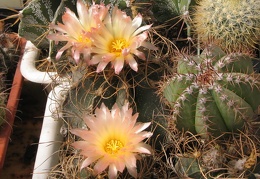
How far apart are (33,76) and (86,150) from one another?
16.6 inches

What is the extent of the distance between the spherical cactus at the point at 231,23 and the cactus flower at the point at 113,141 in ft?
0.96

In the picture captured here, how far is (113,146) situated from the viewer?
2.94ft

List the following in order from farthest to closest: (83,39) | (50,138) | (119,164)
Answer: (50,138), (83,39), (119,164)

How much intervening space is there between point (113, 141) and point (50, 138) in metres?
0.25

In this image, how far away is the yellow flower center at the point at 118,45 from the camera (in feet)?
3.22

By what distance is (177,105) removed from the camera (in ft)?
3.01

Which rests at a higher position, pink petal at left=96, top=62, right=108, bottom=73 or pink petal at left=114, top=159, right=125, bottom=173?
pink petal at left=96, top=62, right=108, bottom=73

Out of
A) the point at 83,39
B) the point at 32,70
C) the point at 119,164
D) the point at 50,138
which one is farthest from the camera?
the point at 32,70

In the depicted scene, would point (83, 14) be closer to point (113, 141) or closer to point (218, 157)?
point (113, 141)

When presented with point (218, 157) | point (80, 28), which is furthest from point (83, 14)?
point (218, 157)

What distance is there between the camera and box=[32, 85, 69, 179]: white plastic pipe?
3.47 ft

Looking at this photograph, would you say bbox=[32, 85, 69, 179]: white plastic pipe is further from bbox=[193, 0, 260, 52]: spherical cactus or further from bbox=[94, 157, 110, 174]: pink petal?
bbox=[193, 0, 260, 52]: spherical cactus

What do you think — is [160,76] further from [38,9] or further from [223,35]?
[38,9]

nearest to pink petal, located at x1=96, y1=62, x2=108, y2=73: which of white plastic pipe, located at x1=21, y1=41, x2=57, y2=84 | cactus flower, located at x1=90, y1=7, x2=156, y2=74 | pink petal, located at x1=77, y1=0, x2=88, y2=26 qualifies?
cactus flower, located at x1=90, y1=7, x2=156, y2=74
